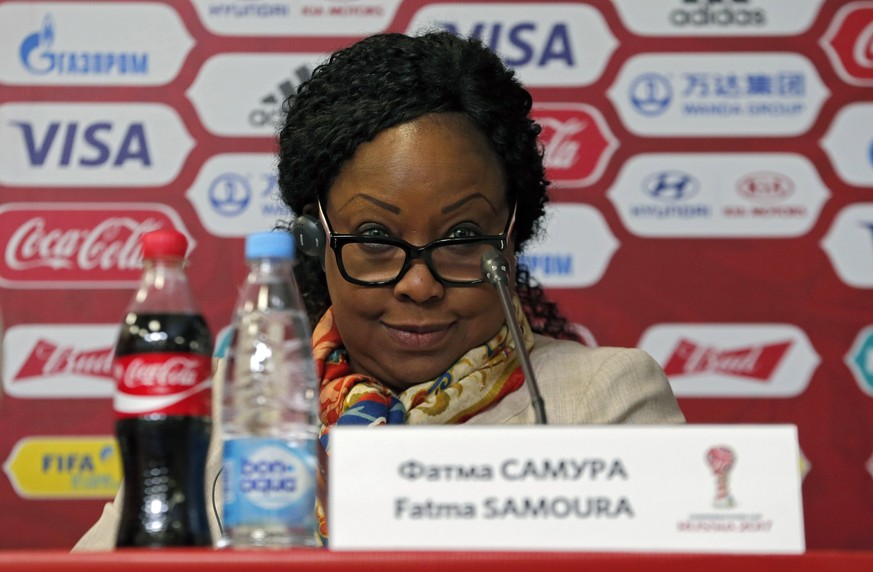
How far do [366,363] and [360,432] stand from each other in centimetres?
98

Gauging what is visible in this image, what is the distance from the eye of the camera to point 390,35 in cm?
181

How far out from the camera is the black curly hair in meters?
1.67

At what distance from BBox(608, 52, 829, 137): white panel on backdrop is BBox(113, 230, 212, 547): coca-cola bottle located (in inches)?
79.8

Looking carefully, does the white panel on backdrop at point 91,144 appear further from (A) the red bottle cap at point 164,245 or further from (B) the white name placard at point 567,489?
(B) the white name placard at point 567,489

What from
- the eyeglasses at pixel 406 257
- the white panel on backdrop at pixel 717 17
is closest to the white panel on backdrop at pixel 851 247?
the white panel on backdrop at pixel 717 17

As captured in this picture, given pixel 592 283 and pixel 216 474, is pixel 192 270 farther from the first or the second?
pixel 216 474

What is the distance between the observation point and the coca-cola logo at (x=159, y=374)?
851 mm

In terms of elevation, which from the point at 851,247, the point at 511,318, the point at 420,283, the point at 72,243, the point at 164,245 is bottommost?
the point at 851,247

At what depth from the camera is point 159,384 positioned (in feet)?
2.79

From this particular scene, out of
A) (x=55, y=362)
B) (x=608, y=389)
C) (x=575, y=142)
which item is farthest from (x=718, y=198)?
(x=55, y=362)

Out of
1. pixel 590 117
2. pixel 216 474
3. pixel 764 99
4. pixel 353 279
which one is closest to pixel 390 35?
pixel 353 279

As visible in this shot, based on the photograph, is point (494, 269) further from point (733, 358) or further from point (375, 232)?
point (733, 358)

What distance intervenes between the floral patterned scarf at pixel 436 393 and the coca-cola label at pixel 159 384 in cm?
70

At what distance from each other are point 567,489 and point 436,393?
89cm
